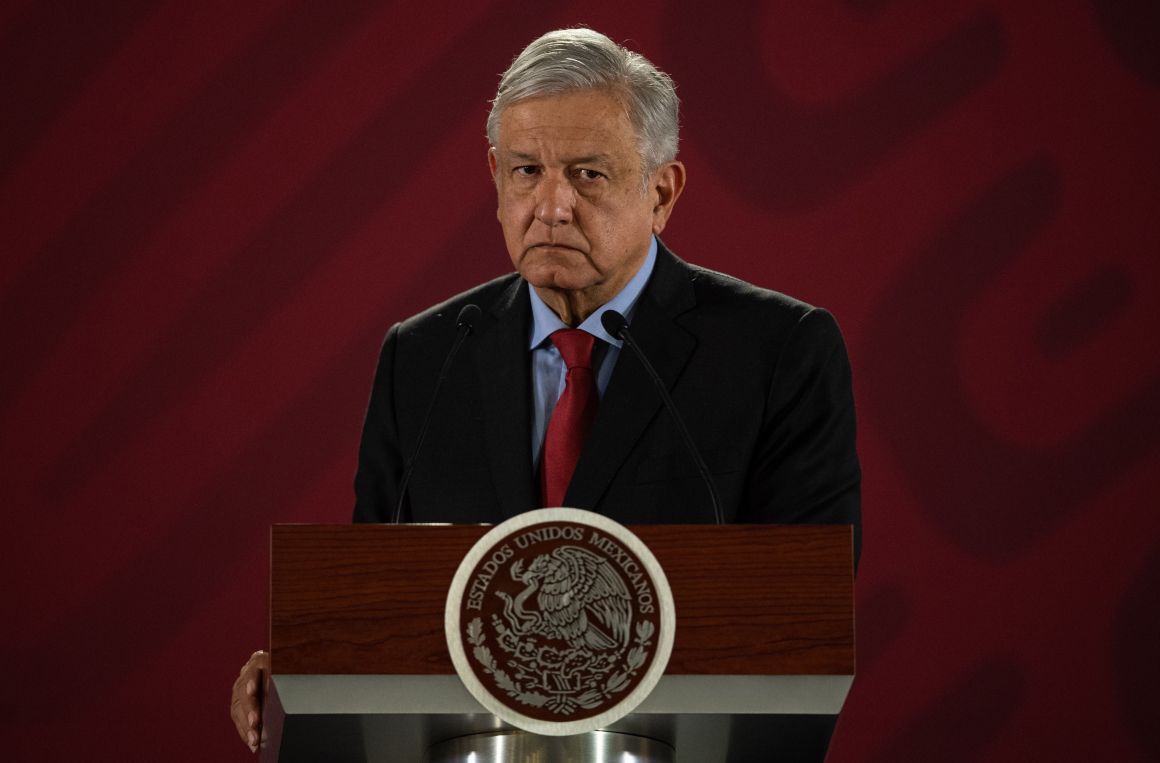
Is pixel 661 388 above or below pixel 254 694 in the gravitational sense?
above

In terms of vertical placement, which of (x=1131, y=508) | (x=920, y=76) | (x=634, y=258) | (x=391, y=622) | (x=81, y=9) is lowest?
(x=391, y=622)

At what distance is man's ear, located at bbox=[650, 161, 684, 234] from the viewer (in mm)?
2211

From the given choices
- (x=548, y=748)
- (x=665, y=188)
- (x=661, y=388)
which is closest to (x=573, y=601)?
(x=548, y=748)

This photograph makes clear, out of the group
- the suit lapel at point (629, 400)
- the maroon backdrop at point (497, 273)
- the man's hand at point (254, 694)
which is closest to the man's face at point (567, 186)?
the suit lapel at point (629, 400)

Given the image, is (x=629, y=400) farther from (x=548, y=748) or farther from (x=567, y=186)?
(x=548, y=748)

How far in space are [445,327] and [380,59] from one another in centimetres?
145

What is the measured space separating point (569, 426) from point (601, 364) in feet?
0.36

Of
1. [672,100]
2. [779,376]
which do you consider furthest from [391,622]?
[672,100]

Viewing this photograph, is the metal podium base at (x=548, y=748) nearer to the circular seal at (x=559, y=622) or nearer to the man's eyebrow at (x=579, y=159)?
the circular seal at (x=559, y=622)

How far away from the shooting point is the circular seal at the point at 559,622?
1.28 meters

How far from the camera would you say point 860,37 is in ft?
11.4

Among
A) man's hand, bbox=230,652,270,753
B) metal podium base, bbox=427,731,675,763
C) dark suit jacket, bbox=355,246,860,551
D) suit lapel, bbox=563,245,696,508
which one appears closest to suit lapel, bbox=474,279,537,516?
dark suit jacket, bbox=355,246,860,551

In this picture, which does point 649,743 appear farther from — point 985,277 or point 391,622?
point 985,277

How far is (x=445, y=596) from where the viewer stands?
4.27 feet
